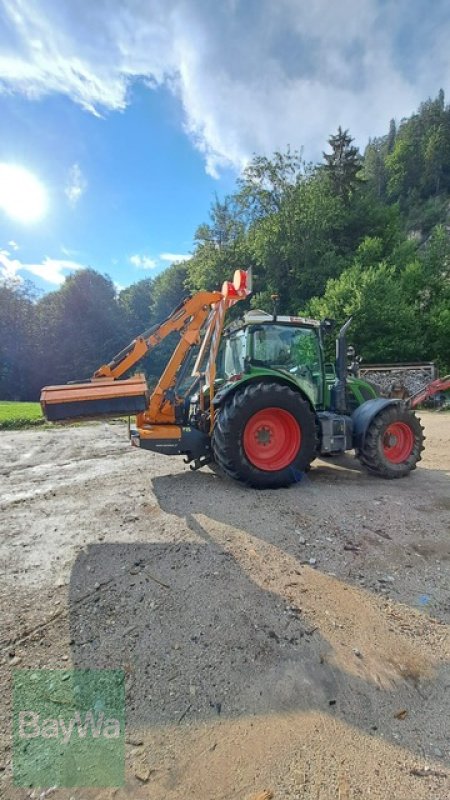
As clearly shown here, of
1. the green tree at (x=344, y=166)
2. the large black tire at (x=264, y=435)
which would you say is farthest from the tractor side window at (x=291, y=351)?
the green tree at (x=344, y=166)

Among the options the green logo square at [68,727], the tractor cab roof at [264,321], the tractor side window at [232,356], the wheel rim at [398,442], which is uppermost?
the tractor cab roof at [264,321]

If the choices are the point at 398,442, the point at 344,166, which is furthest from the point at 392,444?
the point at 344,166

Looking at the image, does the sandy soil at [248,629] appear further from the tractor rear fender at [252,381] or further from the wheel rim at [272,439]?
the tractor rear fender at [252,381]

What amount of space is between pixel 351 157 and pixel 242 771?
125ft

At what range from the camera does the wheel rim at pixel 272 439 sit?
462 cm

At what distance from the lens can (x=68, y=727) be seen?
5.53 ft

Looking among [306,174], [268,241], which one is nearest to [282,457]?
[268,241]

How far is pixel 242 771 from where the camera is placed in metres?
1.51

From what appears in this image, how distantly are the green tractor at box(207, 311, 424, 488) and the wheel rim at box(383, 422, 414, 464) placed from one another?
14mm

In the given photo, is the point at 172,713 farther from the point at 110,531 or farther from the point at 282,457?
the point at 282,457

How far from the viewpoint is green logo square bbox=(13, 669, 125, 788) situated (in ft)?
4.92

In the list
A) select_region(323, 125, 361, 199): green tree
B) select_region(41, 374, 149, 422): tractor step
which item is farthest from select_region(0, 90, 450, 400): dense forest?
select_region(41, 374, 149, 422): tractor step

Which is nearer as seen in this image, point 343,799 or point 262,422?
point 343,799

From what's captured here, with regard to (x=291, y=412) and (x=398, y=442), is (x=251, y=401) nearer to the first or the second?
(x=291, y=412)
